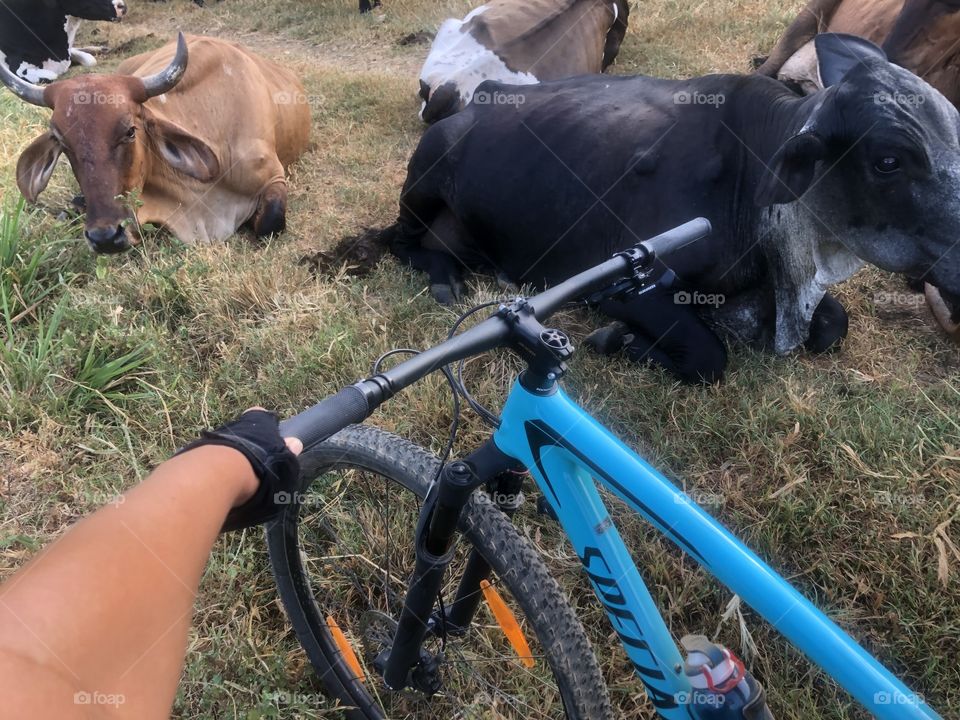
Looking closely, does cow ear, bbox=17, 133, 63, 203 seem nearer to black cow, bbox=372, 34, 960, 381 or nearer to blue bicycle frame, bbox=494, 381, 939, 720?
black cow, bbox=372, 34, 960, 381

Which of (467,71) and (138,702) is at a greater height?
(138,702)

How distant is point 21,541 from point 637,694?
2030mm

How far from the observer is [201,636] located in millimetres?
2240

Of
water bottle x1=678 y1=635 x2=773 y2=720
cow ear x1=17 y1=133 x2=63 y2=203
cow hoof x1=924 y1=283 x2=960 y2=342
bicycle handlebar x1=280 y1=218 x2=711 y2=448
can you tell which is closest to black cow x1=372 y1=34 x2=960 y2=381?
cow hoof x1=924 y1=283 x2=960 y2=342

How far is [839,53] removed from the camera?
2.99 meters

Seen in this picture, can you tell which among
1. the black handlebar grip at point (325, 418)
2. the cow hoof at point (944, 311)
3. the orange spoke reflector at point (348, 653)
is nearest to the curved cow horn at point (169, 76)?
the orange spoke reflector at point (348, 653)

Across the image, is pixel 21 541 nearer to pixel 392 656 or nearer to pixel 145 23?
pixel 392 656

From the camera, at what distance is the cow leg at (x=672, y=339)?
9.58 ft

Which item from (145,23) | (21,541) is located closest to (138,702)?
(21,541)

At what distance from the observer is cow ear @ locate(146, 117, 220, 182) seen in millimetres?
4273

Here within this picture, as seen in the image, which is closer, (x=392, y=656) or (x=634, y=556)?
(x=392, y=656)

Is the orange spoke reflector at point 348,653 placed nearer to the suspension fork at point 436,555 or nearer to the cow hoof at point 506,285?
the suspension fork at point 436,555

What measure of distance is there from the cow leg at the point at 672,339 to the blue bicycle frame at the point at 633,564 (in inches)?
64.1

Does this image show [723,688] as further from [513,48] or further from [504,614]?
[513,48]
